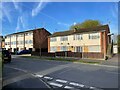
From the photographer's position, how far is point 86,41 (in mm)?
48312

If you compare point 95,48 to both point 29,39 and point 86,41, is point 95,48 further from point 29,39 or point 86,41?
point 29,39

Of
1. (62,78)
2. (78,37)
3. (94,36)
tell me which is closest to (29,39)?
(78,37)

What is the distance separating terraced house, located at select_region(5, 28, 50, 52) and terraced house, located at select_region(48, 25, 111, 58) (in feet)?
36.3

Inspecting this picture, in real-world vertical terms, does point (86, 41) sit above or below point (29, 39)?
below

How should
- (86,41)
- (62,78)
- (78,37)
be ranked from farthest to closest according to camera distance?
(78,37)
(86,41)
(62,78)

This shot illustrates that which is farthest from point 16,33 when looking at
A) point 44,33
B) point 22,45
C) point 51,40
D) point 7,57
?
point 7,57

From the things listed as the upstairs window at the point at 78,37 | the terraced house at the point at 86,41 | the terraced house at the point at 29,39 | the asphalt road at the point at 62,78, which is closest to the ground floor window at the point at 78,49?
Answer: the terraced house at the point at 86,41

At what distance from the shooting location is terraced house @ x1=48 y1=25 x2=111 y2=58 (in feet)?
147

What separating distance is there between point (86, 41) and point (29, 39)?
107ft

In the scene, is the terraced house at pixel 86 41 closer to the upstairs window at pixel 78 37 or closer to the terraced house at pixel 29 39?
the upstairs window at pixel 78 37

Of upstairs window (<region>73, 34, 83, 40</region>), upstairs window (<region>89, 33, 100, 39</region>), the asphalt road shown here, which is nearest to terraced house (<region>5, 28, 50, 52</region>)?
upstairs window (<region>73, 34, 83, 40</region>)

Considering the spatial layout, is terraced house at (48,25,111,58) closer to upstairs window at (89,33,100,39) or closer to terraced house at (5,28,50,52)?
upstairs window at (89,33,100,39)

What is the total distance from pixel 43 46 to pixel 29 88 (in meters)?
60.5

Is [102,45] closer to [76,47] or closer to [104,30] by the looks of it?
[104,30]
